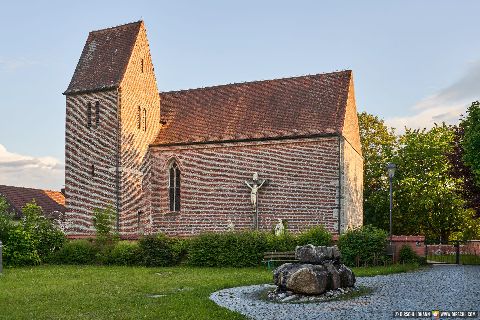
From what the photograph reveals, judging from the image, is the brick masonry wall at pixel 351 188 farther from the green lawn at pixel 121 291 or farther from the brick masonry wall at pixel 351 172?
the green lawn at pixel 121 291

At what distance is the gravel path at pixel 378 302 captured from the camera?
433 inches

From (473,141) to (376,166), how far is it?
20.3 m

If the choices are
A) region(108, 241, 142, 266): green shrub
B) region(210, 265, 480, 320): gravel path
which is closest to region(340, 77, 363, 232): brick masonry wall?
region(108, 241, 142, 266): green shrub

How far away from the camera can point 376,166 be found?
46.5 m

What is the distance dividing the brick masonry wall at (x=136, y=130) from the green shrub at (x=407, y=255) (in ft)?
55.8

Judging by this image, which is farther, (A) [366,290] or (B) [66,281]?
(B) [66,281]

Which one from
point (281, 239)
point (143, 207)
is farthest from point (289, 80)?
point (281, 239)

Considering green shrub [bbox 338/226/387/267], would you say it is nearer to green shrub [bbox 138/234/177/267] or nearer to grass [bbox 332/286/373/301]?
grass [bbox 332/286/373/301]

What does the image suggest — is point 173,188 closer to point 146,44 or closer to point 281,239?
point 146,44

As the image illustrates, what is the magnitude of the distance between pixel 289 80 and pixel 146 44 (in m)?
9.83

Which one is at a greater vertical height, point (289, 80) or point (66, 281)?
point (289, 80)

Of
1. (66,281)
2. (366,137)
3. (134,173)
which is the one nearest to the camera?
(66,281)

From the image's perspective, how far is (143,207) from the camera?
112ft

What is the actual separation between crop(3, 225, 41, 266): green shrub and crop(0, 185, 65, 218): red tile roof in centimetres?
2291
